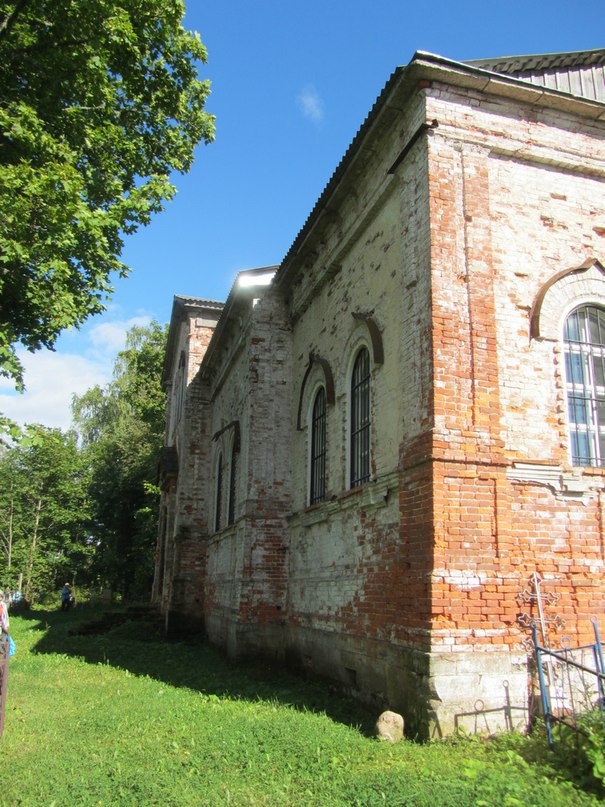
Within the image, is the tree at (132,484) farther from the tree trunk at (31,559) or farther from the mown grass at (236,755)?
the mown grass at (236,755)

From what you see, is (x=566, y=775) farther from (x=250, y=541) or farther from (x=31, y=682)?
(x=31, y=682)

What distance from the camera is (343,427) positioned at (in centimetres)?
991

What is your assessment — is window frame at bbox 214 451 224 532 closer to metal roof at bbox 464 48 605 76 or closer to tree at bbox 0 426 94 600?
metal roof at bbox 464 48 605 76

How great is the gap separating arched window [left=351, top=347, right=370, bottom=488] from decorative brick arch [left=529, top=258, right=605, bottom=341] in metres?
2.56

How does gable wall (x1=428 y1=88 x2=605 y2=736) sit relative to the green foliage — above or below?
above

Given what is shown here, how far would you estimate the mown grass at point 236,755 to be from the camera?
494cm

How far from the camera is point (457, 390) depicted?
276 inches

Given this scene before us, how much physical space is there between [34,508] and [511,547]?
113 feet

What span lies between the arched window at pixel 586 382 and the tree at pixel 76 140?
6598mm

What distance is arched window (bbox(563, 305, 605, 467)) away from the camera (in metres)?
7.60

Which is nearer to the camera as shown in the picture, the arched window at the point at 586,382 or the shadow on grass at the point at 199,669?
the arched window at the point at 586,382

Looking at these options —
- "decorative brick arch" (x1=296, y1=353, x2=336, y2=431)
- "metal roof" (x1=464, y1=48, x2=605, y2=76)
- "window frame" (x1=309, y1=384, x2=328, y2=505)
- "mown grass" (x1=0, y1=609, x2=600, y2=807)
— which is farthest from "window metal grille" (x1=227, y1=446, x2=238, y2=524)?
"metal roof" (x1=464, y1=48, x2=605, y2=76)

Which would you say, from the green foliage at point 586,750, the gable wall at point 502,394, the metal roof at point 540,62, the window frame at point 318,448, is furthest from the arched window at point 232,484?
the green foliage at point 586,750

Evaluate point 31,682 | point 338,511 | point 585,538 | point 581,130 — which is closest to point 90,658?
point 31,682
